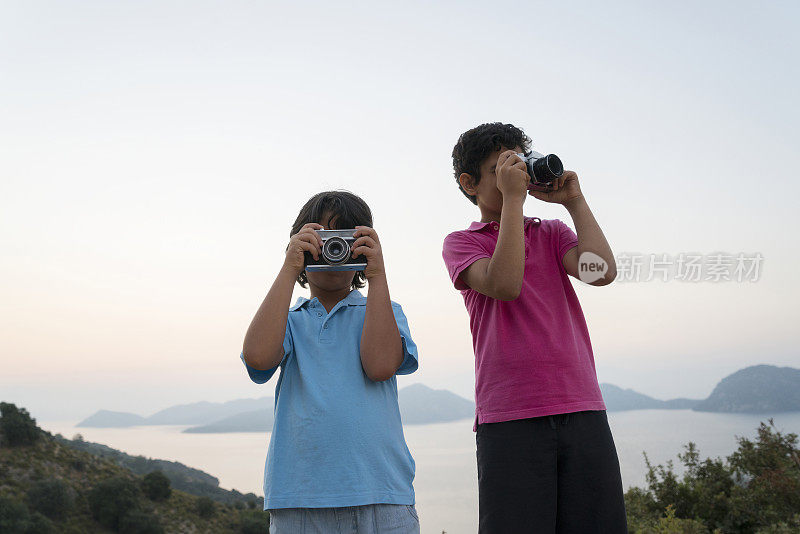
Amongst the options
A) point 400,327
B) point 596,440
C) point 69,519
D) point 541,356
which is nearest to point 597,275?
point 541,356

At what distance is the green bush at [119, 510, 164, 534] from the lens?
2909 centimetres

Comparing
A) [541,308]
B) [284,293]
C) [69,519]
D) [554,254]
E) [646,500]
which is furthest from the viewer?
[69,519]

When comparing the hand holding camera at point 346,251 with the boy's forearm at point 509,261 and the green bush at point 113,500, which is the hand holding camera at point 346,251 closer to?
the boy's forearm at point 509,261

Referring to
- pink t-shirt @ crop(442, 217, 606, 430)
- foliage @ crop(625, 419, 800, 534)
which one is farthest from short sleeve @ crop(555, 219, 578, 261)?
foliage @ crop(625, 419, 800, 534)

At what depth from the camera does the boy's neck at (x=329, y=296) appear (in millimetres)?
2240

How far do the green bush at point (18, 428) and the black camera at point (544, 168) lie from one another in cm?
3709

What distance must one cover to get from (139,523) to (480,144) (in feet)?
109

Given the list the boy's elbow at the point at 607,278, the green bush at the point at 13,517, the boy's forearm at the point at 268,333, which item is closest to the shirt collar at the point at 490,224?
the boy's elbow at the point at 607,278

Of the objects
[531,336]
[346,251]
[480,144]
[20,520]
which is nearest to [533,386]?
[531,336]

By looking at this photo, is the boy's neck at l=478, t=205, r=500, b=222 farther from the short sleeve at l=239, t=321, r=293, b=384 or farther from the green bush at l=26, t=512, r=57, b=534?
the green bush at l=26, t=512, r=57, b=534

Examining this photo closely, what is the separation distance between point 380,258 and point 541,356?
676mm

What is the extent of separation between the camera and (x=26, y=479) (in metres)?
28.8

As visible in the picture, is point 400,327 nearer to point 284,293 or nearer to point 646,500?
point 284,293

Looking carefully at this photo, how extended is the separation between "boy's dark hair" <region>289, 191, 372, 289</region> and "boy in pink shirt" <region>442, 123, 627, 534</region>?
405mm
